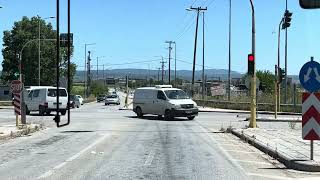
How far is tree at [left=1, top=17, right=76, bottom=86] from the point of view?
98.3 m

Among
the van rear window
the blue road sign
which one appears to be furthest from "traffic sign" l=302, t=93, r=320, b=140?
the van rear window

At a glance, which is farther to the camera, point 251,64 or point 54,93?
point 54,93

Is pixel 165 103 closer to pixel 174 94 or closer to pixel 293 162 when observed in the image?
pixel 174 94

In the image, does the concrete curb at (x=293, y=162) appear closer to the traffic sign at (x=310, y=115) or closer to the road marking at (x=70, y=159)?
the traffic sign at (x=310, y=115)

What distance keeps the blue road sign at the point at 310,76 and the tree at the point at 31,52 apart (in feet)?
283

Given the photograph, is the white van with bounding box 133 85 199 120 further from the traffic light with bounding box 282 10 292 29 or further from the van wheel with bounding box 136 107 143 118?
the traffic light with bounding box 282 10 292 29

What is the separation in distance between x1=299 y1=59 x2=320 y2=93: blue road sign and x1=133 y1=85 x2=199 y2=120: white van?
69.7 ft

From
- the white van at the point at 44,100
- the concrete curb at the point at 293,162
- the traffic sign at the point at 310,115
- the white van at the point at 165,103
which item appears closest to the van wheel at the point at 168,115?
the white van at the point at 165,103

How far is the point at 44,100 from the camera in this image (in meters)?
38.8

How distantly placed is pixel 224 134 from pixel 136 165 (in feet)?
35.5

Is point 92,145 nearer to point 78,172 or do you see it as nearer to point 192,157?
point 192,157

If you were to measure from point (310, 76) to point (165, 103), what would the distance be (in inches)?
875

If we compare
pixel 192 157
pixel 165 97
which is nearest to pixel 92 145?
pixel 192 157

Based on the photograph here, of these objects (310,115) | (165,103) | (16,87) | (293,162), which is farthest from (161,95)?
(293,162)
